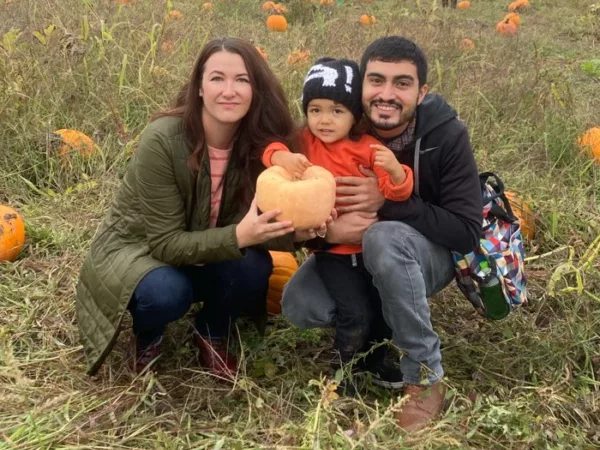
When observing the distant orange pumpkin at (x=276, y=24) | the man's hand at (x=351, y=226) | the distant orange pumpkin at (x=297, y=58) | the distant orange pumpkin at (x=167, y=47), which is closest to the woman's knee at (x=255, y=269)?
the man's hand at (x=351, y=226)

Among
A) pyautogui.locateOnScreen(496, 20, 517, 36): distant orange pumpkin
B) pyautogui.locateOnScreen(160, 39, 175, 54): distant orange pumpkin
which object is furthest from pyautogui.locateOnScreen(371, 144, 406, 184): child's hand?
pyautogui.locateOnScreen(496, 20, 517, 36): distant orange pumpkin

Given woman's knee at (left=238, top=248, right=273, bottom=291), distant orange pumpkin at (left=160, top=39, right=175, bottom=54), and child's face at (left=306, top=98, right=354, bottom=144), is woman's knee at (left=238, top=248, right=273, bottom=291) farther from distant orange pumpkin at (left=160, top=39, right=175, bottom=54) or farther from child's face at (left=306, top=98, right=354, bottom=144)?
distant orange pumpkin at (left=160, top=39, right=175, bottom=54)

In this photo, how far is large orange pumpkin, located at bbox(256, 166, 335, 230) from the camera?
2070mm

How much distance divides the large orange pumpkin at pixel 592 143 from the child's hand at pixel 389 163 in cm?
247

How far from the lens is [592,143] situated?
4168 millimetres

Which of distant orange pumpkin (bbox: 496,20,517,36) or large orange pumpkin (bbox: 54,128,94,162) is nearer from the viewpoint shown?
large orange pumpkin (bbox: 54,128,94,162)

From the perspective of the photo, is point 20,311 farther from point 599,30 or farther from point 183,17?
Answer: point 599,30

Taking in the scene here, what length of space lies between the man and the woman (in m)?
0.23

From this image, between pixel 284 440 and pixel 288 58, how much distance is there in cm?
313

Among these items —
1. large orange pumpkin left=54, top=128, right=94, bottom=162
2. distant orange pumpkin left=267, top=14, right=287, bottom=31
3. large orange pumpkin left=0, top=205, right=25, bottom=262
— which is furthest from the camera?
distant orange pumpkin left=267, top=14, right=287, bottom=31

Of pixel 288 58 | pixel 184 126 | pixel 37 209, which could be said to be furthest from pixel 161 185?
pixel 288 58

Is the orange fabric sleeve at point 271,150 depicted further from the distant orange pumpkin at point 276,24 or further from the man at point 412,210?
the distant orange pumpkin at point 276,24

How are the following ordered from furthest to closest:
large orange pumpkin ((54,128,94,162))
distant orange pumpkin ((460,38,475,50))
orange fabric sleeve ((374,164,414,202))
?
distant orange pumpkin ((460,38,475,50)), large orange pumpkin ((54,128,94,162)), orange fabric sleeve ((374,164,414,202))

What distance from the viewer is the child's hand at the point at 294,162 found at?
212 cm
